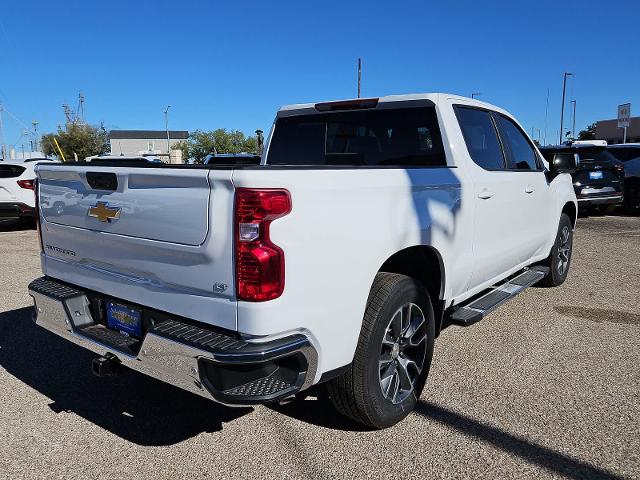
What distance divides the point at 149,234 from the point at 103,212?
1.44ft

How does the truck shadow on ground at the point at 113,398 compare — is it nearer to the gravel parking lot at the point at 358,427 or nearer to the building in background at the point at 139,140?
the gravel parking lot at the point at 358,427

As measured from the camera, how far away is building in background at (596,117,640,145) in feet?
181

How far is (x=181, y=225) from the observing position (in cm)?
246

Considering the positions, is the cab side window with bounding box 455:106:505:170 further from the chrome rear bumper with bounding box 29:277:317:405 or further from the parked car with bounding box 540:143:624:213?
the parked car with bounding box 540:143:624:213

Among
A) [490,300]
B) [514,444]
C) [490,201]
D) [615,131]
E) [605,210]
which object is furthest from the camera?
[615,131]

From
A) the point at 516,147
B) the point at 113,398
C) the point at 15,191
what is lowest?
the point at 113,398

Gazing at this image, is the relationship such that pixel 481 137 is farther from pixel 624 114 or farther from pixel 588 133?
pixel 588 133

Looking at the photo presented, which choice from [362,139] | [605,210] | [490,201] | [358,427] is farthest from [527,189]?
[605,210]

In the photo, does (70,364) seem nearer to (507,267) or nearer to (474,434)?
(474,434)

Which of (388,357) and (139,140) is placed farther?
(139,140)

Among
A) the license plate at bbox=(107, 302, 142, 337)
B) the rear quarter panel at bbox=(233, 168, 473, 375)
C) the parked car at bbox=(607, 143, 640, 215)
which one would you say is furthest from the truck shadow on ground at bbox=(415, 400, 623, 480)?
the parked car at bbox=(607, 143, 640, 215)

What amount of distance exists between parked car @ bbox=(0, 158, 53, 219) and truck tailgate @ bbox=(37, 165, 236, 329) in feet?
29.2

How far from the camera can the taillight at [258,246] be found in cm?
225

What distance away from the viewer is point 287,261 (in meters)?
2.31
